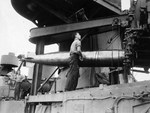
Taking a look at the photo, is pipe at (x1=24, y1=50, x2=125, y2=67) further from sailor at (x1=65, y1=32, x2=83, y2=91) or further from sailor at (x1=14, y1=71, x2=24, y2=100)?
sailor at (x1=14, y1=71, x2=24, y2=100)

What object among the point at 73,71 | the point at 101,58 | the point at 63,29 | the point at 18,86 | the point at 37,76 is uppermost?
the point at 63,29

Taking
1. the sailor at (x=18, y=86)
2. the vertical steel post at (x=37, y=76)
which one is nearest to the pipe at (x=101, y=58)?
the vertical steel post at (x=37, y=76)

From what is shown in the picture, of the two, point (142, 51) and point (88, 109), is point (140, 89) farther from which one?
point (142, 51)

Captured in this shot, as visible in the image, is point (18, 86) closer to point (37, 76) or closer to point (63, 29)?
point (37, 76)

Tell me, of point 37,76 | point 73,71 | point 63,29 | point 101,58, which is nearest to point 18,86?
point 37,76

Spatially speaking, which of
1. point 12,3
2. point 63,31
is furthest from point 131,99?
point 12,3

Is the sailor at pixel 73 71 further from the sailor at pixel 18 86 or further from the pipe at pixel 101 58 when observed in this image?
the sailor at pixel 18 86

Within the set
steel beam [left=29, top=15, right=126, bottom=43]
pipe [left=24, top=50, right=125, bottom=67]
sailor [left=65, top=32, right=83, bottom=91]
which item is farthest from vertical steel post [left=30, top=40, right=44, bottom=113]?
sailor [left=65, top=32, right=83, bottom=91]

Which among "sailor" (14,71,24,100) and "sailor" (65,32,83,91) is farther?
"sailor" (14,71,24,100)

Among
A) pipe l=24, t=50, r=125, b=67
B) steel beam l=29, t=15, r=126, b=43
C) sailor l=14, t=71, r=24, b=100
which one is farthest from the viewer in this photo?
sailor l=14, t=71, r=24, b=100

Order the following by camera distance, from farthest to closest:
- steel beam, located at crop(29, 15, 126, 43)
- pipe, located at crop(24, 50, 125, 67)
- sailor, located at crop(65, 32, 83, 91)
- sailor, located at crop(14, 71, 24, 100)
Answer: sailor, located at crop(14, 71, 24, 100) < steel beam, located at crop(29, 15, 126, 43) < pipe, located at crop(24, 50, 125, 67) < sailor, located at crop(65, 32, 83, 91)

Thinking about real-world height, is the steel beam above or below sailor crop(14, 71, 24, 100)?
above

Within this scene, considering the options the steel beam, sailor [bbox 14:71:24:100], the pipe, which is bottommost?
sailor [bbox 14:71:24:100]

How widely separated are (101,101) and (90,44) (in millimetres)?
5007
